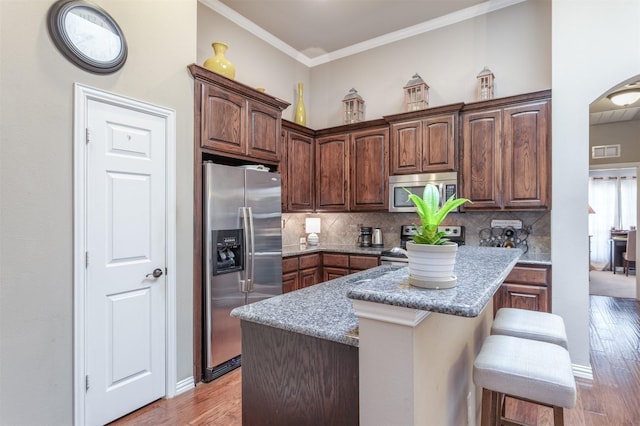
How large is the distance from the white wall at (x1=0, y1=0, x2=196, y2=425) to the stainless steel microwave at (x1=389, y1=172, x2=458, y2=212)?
2.81 meters

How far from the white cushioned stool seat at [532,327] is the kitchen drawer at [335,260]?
2.08m

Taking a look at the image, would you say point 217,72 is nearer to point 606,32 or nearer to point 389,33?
point 389,33

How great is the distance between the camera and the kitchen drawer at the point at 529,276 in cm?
292

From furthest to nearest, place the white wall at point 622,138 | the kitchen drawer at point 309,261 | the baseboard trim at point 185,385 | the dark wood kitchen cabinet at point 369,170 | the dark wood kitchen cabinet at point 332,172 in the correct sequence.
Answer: the white wall at point 622,138, the dark wood kitchen cabinet at point 332,172, the dark wood kitchen cabinet at point 369,170, the kitchen drawer at point 309,261, the baseboard trim at point 185,385

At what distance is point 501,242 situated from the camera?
3543 millimetres

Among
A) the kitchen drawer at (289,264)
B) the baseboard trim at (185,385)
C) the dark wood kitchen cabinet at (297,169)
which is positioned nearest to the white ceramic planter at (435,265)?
the baseboard trim at (185,385)

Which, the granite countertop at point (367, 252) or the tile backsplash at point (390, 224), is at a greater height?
the tile backsplash at point (390, 224)

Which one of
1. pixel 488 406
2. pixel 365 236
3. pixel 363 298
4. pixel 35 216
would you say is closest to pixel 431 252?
pixel 363 298

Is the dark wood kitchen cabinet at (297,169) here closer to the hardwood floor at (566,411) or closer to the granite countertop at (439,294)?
the hardwood floor at (566,411)

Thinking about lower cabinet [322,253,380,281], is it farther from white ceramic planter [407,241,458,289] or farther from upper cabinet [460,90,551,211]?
white ceramic planter [407,241,458,289]

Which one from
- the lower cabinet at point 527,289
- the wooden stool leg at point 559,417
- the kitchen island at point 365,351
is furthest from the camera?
the lower cabinet at point 527,289

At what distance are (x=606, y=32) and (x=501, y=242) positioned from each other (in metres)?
2.02

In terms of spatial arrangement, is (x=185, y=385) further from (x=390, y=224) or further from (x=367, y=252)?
(x=390, y=224)

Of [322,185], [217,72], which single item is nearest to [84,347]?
[217,72]
